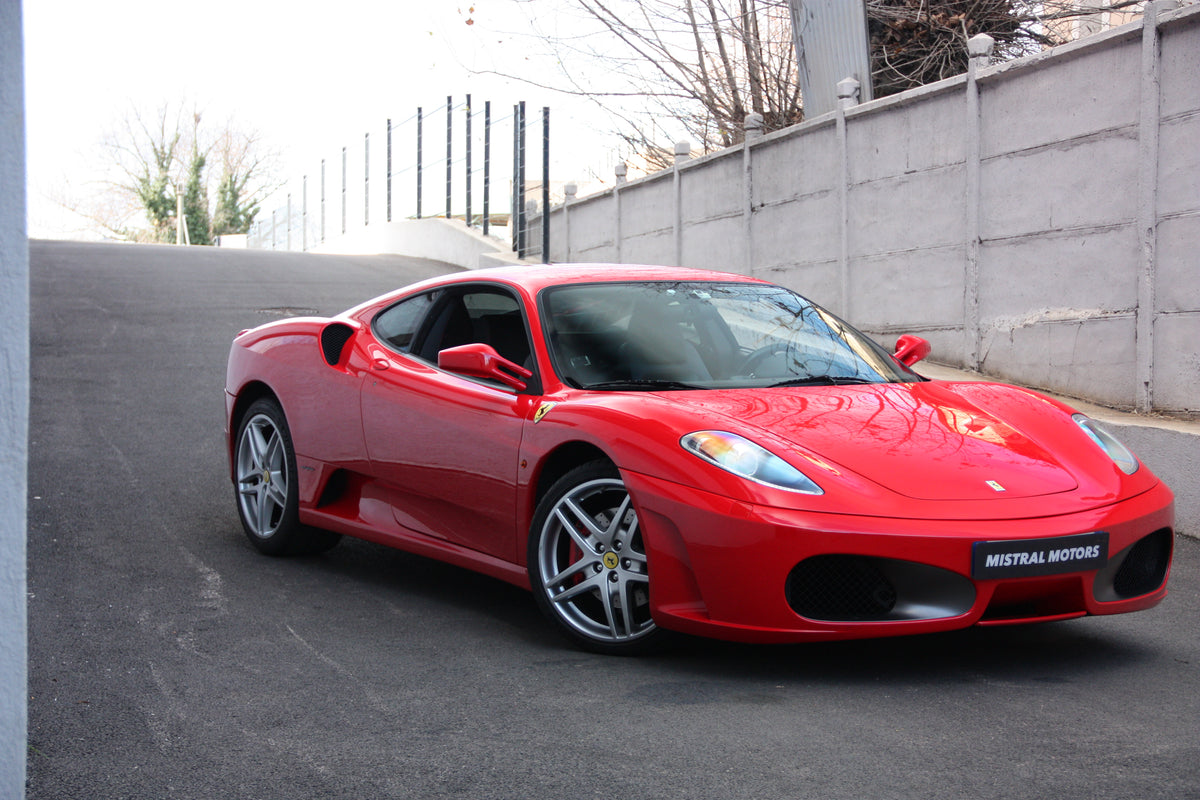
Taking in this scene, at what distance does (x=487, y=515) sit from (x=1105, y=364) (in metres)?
4.69

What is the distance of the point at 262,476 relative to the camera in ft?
19.8

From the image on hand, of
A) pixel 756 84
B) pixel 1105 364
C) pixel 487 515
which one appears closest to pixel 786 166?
pixel 756 84

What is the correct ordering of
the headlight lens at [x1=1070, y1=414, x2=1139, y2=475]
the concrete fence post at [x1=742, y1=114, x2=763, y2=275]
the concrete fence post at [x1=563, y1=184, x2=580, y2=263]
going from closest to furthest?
1. the headlight lens at [x1=1070, y1=414, x2=1139, y2=475]
2. the concrete fence post at [x1=742, y1=114, x2=763, y2=275]
3. the concrete fence post at [x1=563, y1=184, x2=580, y2=263]

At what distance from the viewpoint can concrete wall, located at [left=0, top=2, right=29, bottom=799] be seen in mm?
2086

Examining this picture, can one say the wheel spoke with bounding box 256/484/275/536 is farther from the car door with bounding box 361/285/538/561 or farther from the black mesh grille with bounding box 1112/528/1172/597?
the black mesh grille with bounding box 1112/528/1172/597

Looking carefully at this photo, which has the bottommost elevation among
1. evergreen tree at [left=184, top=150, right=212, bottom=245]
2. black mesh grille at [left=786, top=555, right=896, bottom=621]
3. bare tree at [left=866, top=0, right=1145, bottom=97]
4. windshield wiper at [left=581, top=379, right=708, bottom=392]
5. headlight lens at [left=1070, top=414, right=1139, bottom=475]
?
black mesh grille at [left=786, top=555, right=896, bottom=621]

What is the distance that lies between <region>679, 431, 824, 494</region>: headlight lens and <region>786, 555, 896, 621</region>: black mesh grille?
226mm

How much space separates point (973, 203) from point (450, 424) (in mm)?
5513

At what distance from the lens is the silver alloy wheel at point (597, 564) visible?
161 inches

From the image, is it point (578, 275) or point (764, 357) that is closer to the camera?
point (764, 357)

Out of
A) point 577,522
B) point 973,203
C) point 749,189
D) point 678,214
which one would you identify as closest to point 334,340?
point 577,522

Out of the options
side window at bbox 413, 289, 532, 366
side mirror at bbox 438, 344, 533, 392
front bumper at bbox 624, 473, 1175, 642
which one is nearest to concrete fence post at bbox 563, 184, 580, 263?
side window at bbox 413, 289, 532, 366

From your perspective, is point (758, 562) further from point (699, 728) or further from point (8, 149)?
point (8, 149)

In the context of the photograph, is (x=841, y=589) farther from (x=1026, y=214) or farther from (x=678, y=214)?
(x=678, y=214)
